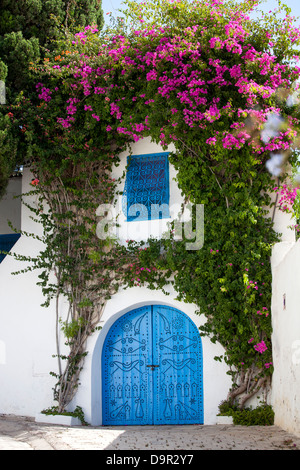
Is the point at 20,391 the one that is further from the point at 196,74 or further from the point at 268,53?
the point at 268,53

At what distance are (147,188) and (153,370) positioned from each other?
2743 mm

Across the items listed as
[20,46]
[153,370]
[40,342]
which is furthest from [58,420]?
[20,46]

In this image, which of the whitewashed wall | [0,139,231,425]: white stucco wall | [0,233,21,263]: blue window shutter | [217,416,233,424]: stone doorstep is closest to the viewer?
[217,416,233,424]: stone doorstep

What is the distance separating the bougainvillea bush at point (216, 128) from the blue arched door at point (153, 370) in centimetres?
56

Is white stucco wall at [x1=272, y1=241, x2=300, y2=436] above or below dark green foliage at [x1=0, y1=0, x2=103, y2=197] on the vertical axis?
below

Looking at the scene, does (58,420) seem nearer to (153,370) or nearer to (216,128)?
(153,370)

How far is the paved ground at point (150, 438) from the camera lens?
6.45m

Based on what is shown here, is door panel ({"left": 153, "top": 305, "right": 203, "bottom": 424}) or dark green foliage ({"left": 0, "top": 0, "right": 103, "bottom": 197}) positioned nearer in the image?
door panel ({"left": 153, "top": 305, "right": 203, "bottom": 424})

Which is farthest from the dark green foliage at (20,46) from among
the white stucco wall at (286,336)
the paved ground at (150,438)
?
the white stucco wall at (286,336)

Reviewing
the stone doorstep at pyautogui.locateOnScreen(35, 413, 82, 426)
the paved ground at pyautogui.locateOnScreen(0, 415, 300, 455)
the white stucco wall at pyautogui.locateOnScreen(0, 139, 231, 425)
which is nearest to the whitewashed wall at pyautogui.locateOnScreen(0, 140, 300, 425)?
the white stucco wall at pyautogui.locateOnScreen(0, 139, 231, 425)

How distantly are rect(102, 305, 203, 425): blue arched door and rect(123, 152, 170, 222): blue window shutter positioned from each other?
1440mm

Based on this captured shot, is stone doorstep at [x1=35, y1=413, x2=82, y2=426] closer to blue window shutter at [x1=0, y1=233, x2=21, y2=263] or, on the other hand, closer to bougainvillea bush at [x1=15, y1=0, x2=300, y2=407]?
bougainvillea bush at [x1=15, y1=0, x2=300, y2=407]

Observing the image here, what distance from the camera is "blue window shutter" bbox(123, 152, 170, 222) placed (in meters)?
9.15

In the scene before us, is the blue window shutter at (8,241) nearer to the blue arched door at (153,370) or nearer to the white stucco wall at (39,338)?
the white stucco wall at (39,338)
